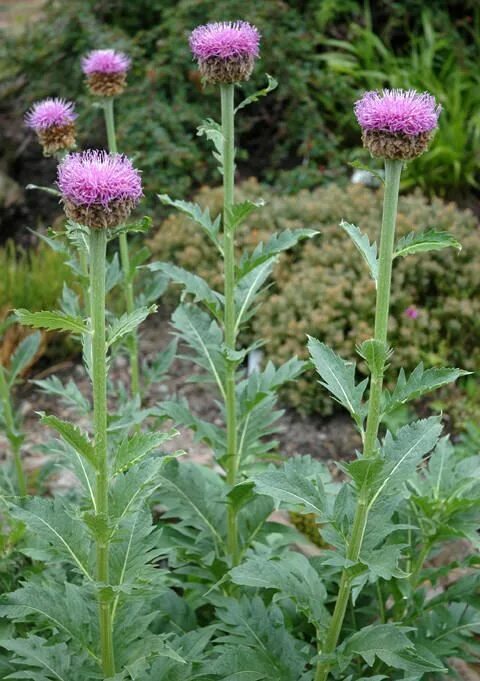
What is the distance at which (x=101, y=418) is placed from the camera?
163cm

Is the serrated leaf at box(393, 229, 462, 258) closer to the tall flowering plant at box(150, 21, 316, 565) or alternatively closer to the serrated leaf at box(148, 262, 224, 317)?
the tall flowering plant at box(150, 21, 316, 565)

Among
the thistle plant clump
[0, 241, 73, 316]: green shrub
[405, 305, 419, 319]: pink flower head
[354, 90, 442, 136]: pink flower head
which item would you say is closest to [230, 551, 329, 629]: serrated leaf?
the thistle plant clump

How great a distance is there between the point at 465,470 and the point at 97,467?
1.08 m

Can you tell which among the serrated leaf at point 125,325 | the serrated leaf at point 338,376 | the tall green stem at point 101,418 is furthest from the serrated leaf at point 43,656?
the serrated leaf at point 338,376

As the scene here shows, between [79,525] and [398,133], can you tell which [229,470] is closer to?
[79,525]

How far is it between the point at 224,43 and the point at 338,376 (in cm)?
82

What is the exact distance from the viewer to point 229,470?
233cm

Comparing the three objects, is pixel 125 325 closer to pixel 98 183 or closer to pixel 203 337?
pixel 98 183

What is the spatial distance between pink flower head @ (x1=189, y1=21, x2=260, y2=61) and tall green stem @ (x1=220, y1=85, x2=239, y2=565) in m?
0.08

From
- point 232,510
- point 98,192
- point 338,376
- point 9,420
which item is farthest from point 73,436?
point 9,420

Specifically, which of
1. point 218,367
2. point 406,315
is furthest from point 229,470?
point 406,315

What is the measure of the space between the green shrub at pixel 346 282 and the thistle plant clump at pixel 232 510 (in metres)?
1.41

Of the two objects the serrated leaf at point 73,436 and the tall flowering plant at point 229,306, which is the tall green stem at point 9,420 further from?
the serrated leaf at point 73,436

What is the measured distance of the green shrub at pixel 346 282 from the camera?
12.7 ft
